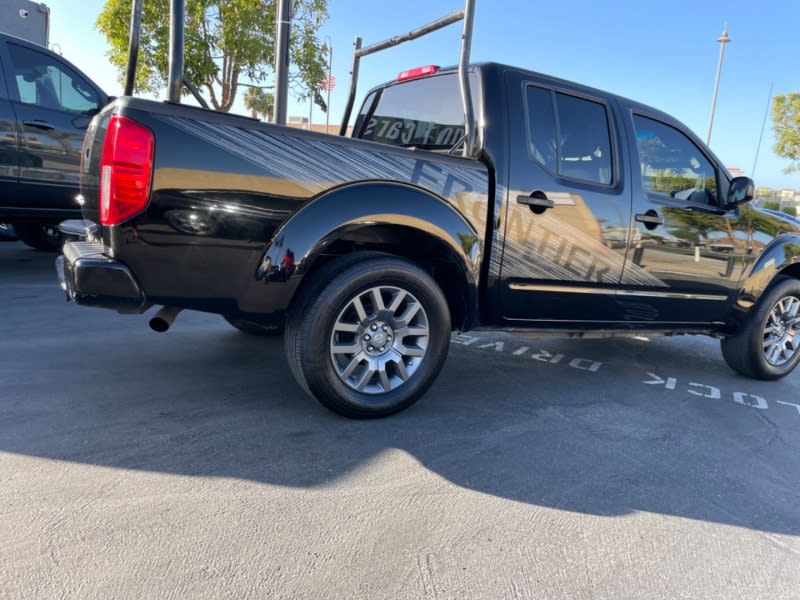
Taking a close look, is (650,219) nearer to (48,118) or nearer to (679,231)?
(679,231)

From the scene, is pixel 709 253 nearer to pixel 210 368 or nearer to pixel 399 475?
pixel 399 475

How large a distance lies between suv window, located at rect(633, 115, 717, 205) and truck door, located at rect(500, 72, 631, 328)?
26cm

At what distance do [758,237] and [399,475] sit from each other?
3407mm

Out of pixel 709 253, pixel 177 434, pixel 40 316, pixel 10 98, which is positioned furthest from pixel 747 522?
pixel 10 98

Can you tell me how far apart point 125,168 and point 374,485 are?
166cm

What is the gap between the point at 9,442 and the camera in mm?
2537

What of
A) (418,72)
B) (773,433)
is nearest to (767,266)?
(773,433)

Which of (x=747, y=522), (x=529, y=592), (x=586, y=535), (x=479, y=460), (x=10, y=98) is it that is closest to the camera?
(x=529, y=592)

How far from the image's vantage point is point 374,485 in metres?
2.42

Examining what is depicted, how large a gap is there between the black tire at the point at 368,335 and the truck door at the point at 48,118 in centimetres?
415

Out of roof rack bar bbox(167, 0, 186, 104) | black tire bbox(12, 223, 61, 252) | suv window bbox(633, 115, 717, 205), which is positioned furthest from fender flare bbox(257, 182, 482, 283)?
black tire bbox(12, 223, 61, 252)

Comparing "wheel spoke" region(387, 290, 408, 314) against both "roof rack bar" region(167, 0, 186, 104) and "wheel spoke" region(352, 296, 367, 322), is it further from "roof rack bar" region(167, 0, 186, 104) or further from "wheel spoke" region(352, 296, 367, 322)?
"roof rack bar" region(167, 0, 186, 104)

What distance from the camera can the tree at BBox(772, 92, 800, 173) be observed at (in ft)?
85.6

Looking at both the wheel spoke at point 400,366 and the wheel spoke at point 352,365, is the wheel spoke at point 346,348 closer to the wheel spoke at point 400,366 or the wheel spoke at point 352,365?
the wheel spoke at point 352,365
